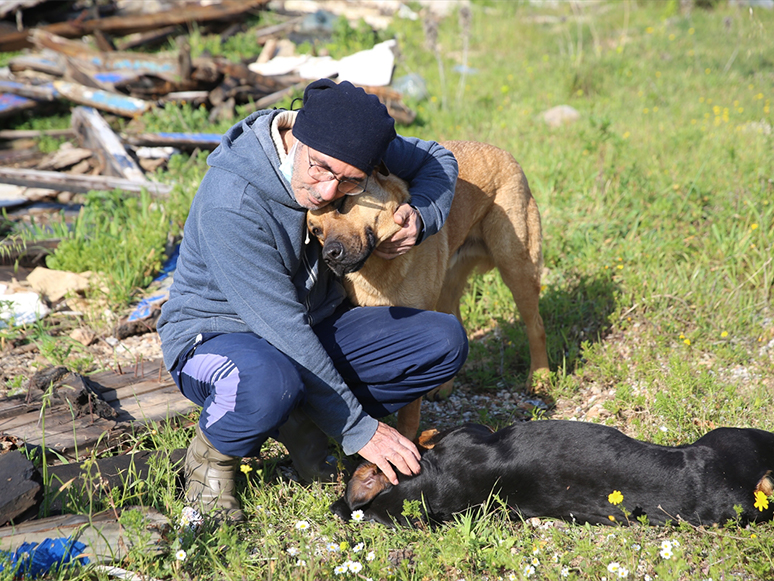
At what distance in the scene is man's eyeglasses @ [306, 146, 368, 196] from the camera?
241 cm

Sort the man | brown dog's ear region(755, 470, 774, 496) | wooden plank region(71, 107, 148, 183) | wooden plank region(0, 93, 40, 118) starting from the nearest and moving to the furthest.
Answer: the man < brown dog's ear region(755, 470, 774, 496) < wooden plank region(71, 107, 148, 183) < wooden plank region(0, 93, 40, 118)

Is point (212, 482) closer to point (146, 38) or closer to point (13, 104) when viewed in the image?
point (13, 104)

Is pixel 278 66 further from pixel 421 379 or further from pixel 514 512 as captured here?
pixel 514 512

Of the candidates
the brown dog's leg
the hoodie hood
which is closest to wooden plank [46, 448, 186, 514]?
the brown dog's leg

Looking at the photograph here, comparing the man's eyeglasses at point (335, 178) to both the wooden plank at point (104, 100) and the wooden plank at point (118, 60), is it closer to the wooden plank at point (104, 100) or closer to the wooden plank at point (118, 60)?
the wooden plank at point (104, 100)

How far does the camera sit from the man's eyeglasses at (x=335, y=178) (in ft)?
7.89

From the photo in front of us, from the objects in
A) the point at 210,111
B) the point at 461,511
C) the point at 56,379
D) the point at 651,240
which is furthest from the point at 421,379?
the point at 210,111

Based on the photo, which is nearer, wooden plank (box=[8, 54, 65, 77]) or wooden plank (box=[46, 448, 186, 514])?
wooden plank (box=[46, 448, 186, 514])

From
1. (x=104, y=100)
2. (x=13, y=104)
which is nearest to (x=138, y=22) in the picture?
(x=13, y=104)

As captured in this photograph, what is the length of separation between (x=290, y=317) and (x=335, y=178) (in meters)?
0.61

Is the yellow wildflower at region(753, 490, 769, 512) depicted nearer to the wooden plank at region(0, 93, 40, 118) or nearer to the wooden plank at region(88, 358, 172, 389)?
the wooden plank at region(88, 358, 172, 389)

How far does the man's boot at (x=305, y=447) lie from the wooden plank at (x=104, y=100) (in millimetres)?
5877

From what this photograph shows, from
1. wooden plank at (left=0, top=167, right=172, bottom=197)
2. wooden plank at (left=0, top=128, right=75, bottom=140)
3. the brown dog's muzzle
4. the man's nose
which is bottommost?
wooden plank at (left=0, top=128, right=75, bottom=140)

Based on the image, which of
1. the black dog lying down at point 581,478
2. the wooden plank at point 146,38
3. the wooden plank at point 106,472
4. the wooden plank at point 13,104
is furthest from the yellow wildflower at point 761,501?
the wooden plank at point 146,38
